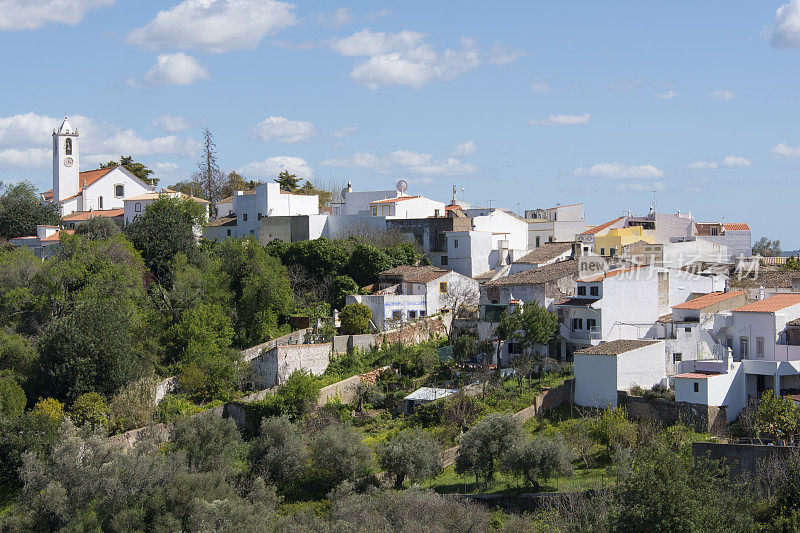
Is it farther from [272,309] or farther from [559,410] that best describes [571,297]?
[272,309]

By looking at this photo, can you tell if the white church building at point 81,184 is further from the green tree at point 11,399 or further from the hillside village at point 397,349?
the green tree at point 11,399

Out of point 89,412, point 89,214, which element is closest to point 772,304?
point 89,412

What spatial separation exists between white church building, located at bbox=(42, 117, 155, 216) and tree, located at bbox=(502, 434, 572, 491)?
40009 mm

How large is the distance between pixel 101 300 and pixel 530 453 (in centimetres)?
2087

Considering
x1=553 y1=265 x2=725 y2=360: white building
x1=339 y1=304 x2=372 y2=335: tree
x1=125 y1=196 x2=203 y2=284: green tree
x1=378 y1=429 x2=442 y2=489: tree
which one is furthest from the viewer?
x1=125 y1=196 x2=203 y2=284: green tree

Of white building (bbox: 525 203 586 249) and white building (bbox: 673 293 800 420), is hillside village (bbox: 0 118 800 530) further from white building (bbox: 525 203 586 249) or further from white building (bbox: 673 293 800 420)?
white building (bbox: 525 203 586 249)

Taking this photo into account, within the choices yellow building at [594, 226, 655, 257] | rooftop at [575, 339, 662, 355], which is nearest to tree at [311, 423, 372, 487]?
rooftop at [575, 339, 662, 355]

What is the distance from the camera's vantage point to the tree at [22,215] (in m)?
53.9

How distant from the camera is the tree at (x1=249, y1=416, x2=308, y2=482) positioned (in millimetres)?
28547

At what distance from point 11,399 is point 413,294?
1699cm

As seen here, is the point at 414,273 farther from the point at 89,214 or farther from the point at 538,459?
the point at 89,214

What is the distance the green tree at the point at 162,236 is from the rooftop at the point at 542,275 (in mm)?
16478

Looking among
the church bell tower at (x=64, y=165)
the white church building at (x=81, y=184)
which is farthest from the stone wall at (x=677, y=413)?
the church bell tower at (x=64, y=165)

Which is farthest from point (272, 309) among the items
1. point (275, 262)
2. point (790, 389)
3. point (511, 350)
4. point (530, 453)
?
point (790, 389)
